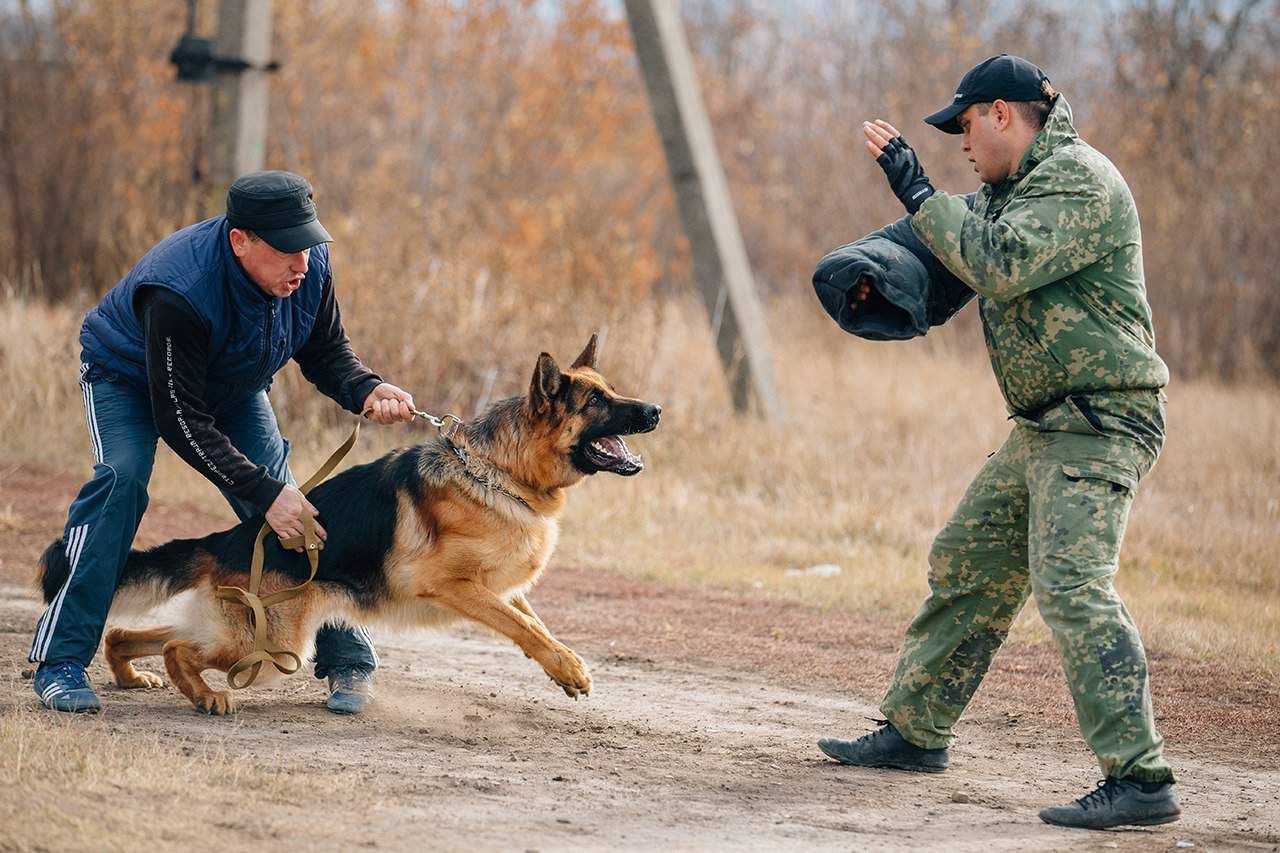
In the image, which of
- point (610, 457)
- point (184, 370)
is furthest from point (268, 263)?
point (610, 457)

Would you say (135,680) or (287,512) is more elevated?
(287,512)

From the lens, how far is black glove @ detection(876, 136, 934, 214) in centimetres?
440

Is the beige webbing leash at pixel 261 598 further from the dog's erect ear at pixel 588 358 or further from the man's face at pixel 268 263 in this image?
the dog's erect ear at pixel 588 358

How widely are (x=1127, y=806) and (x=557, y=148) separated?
16983mm

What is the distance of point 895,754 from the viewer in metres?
4.93

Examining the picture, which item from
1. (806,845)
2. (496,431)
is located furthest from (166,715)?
(806,845)

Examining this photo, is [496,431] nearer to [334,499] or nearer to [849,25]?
[334,499]

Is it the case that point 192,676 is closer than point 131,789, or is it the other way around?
point 131,789

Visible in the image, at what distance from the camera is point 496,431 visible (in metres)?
5.52

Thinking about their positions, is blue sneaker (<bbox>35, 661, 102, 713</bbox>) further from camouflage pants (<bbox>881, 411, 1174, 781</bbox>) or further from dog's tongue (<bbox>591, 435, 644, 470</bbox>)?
camouflage pants (<bbox>881, 411, 1174, 781</bbox>)

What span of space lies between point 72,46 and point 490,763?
41.4ft

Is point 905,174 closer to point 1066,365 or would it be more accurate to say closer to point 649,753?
point 1066,365

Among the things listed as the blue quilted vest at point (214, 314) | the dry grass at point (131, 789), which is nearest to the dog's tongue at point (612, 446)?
the blue quilted vest at point (214, 314)

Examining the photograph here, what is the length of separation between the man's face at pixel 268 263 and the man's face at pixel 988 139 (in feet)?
7.42
